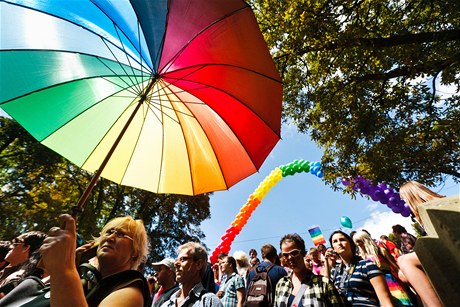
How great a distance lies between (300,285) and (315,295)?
270 mm

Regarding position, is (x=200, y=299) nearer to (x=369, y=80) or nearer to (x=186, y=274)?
(x=186, y=274)

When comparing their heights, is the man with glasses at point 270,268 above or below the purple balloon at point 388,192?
below

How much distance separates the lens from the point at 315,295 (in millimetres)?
2959

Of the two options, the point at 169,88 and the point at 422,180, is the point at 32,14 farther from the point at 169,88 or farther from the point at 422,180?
the point at 422,180

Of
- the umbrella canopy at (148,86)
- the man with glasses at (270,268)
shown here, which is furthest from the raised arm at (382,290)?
the umbrella canopy at (148,86)

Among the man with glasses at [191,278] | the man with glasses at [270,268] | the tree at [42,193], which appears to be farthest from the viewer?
the tree at [42,193]

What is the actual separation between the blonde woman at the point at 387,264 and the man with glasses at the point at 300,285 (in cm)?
120

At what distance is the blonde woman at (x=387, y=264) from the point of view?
139 inches

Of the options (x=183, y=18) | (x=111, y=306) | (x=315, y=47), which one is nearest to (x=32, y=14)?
(x=183, y=18)

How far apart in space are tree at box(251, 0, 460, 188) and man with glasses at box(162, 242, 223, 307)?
18.2ft

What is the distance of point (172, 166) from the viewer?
10.3ft

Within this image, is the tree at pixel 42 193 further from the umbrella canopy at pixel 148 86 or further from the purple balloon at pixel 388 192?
the purple balloon at pixel 388 192

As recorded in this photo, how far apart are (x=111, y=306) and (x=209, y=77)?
2147mm

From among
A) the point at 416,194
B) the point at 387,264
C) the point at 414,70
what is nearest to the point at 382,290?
the point at 416,194
